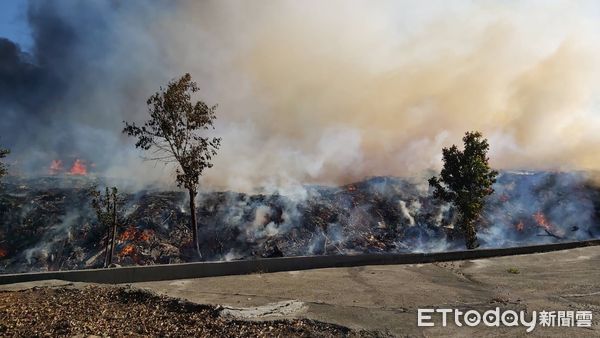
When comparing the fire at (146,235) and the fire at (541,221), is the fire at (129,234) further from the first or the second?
the fire at (541,221)

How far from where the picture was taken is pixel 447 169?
105 feet

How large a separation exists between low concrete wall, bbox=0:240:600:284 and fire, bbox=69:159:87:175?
52.8 meters

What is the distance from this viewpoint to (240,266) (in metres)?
18.3

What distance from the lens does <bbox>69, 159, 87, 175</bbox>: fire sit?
64.9 m

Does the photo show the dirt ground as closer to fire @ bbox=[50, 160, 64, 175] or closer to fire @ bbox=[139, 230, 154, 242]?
fire @ bbox=[139, 230, 154, 242]

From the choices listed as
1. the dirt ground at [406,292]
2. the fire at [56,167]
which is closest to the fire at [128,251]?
the dirt ground at [406,292]

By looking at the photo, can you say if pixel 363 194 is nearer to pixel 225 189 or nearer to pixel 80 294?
pixel 225 189

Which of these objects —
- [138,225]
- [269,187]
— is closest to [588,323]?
[138,225]

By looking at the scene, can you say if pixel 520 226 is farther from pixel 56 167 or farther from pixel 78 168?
pixel 56 167

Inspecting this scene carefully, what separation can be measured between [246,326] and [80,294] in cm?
707

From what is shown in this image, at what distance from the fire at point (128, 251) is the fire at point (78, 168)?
31.1 metres

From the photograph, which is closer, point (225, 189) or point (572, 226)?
point (572, 226)

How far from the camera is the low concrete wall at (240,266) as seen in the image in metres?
16.8

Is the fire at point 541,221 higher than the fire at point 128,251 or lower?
higher
